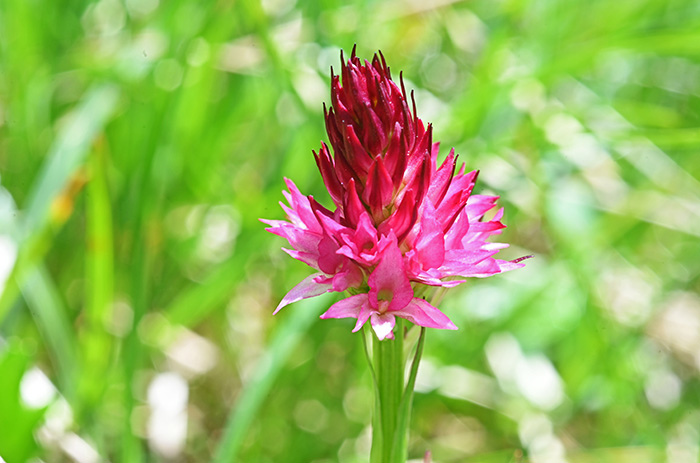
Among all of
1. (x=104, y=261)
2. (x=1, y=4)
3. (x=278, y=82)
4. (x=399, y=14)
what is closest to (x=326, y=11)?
(x=278, y=82)

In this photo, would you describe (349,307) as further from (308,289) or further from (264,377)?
(264,377)

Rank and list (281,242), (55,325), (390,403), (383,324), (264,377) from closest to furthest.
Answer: (383,324) → (390,403) → (264,377) → (55,325) → (281,242)

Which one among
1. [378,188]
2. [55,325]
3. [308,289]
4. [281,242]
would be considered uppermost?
[281,242]

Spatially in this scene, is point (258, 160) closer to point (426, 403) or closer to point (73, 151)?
point (73, 151)

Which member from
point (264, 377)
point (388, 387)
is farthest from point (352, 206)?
point (264, 377)

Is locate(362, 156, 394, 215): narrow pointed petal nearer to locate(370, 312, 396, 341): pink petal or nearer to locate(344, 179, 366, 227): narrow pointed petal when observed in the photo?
locate(344, 179, 366, 227): narrow pointed petal

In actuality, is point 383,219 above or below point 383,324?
above

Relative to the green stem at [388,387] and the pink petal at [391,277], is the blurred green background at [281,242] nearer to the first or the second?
the green stem at [388,387]
